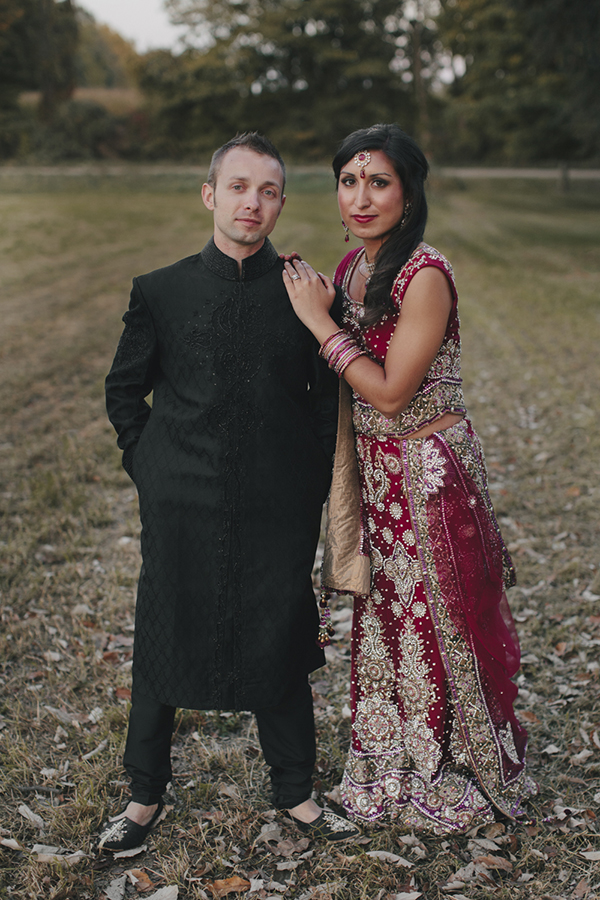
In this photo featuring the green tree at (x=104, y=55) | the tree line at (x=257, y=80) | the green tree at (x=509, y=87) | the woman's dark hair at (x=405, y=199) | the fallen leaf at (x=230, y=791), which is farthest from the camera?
the green tree at (x=104, y=55)

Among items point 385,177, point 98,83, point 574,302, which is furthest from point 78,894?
point 98,83

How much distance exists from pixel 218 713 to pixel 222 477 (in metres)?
1.59

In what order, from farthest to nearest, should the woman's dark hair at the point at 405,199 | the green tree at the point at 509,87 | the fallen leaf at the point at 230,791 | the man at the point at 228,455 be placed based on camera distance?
the green tree at the point at 509,87
the fallen leaf at the point at 230,791
the man at the point at 228,455
the woman's dark hair at the point at 405,199

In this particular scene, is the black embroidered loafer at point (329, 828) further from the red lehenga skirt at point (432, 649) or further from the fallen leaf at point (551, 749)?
the fallen leaf at point (551, 749)

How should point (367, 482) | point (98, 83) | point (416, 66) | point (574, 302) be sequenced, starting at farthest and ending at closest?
point (98, 83) → point (416, 66) → point (574, 302) → point (367, 482)

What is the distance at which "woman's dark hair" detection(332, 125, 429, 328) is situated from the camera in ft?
7.10

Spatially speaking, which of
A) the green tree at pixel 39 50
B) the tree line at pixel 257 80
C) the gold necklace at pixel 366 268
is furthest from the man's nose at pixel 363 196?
the green tree at pixel 39 50

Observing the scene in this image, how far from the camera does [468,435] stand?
2438mm

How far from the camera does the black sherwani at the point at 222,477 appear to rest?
2.27 m

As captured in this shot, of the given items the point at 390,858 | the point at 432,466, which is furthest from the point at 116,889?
the point at 432,466

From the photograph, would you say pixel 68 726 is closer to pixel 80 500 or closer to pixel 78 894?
pixel 78 894

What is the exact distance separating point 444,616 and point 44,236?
1792 centimetres

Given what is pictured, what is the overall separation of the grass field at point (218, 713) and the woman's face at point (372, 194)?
2.11 meters

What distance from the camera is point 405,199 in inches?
87.7
